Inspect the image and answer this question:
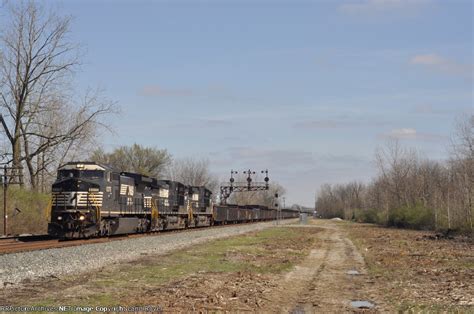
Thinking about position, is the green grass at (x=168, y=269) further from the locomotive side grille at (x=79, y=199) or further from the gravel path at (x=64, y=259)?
the locomotive side grille at (x=79, y=199)

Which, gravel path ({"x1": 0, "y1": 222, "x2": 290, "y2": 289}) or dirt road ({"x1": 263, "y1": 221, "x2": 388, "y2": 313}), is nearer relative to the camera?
dirt road ({"x1": 263, "y1": 221, "x2": 388, "y2": 313})

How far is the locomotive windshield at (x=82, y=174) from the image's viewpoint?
2822cm

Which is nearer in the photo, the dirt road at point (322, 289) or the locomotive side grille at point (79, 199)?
the dirt road at point (322, 289)

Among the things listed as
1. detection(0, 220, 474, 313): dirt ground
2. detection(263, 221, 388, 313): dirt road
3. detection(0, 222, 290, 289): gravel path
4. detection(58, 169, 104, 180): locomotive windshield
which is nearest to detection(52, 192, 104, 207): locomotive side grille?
detection(58, 169, 104, 180): locomotive windshield

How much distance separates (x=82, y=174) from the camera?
28.3 m

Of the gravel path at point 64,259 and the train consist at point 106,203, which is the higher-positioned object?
the train consist at point 106,203

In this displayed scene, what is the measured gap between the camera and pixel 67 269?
1584cm

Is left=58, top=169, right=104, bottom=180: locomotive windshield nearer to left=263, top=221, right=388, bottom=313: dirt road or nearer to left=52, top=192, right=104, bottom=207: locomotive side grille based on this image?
left=52, top=192, right=104, bottom=207: locomotive side grille

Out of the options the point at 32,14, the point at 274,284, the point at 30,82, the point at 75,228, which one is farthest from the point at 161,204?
the point at 274,284

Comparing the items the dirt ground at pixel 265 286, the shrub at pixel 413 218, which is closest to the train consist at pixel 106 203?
the dirt ground at pixel 265 286

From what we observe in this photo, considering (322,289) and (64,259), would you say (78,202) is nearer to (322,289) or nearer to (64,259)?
(64,259)

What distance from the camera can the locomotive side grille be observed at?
89.1ft

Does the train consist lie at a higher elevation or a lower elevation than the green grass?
higher

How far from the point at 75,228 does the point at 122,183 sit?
5460 millimetres
